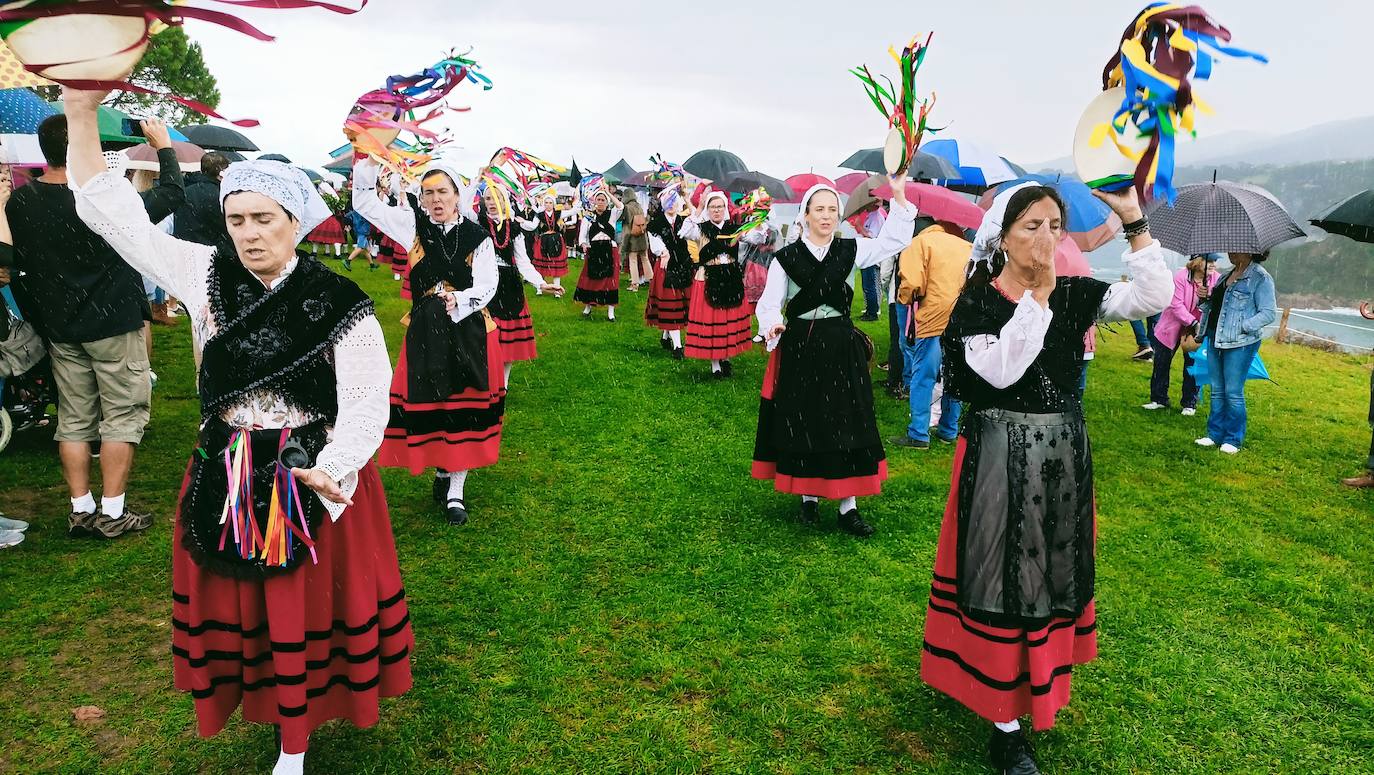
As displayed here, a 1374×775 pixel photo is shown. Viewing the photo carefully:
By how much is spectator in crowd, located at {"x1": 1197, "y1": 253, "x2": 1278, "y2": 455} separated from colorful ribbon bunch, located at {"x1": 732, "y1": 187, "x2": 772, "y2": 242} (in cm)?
406

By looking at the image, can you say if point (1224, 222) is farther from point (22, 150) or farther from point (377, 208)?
point (22, 150)

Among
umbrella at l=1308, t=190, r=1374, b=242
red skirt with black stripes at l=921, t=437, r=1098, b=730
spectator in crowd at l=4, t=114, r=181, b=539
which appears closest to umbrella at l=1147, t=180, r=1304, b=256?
umbrella at l=1308, t=190, r=1374, b=242

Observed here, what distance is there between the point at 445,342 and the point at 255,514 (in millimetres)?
2438

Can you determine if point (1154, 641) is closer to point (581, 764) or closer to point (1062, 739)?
point (1062, 739)

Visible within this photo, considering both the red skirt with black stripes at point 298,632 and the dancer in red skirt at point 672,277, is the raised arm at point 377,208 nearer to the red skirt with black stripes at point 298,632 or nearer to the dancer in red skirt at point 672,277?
the red skirt with black stripes at point 298,632

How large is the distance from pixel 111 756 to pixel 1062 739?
3421 mm

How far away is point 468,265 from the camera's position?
15.6 feet

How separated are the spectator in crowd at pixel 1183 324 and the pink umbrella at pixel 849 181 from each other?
400 centimetres

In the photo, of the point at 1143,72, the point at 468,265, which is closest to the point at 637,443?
the point at 468,265

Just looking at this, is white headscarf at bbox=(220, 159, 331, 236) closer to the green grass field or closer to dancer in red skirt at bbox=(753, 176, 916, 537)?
the green grass field

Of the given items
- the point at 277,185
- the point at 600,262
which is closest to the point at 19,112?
the point at 277,185

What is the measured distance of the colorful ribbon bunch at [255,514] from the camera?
2359mm

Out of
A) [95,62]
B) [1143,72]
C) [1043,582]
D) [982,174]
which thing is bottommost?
[1043,582]

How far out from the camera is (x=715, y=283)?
340 inches
